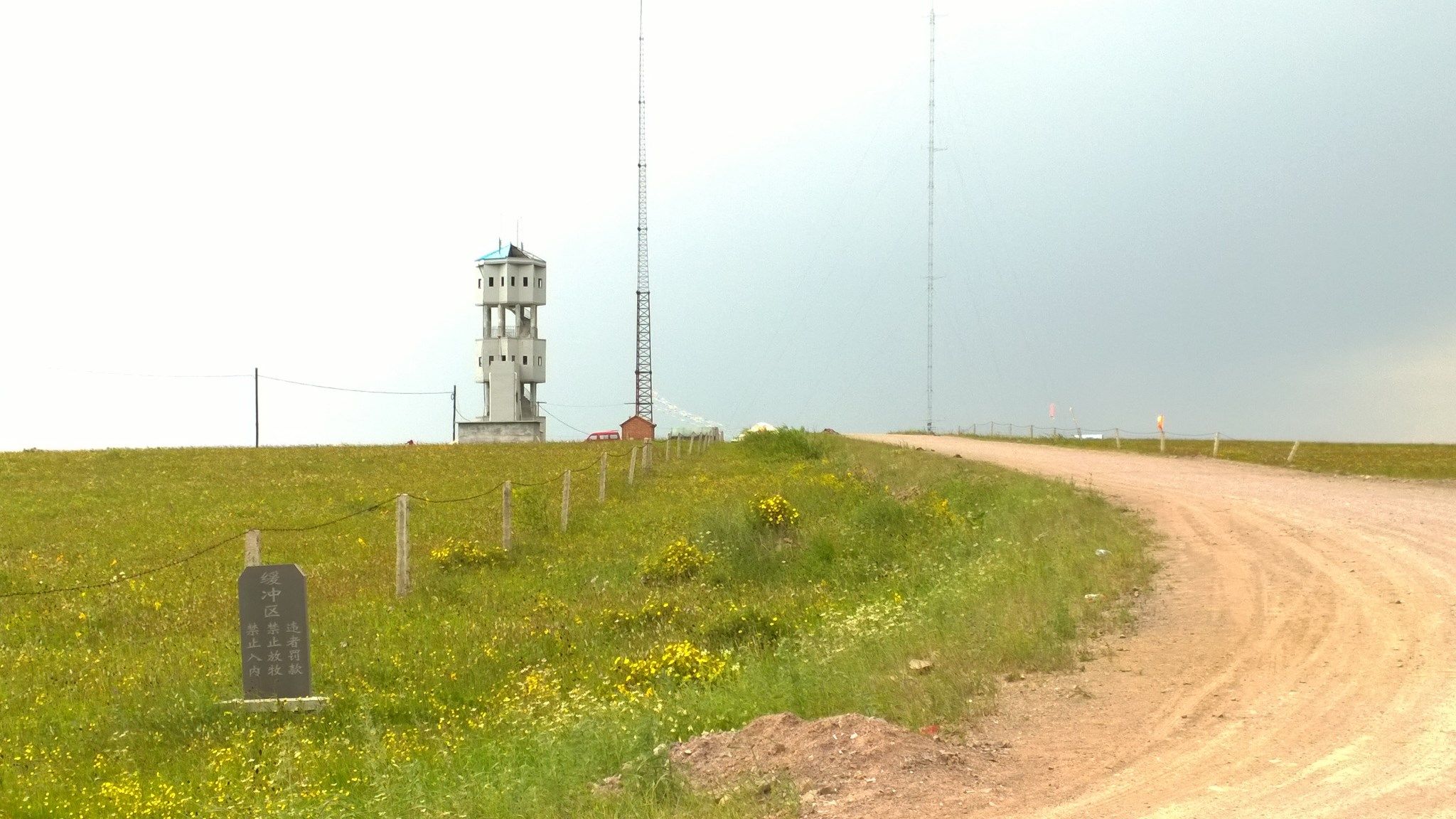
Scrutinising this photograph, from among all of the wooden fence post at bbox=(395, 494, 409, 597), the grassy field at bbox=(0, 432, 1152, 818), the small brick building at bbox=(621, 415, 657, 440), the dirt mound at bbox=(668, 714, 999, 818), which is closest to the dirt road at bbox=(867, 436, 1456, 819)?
the dirt mound at bbox=(668, 714, 999, 818)

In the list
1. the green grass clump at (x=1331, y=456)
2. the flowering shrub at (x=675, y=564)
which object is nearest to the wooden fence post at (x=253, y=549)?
the flowering shrub at (x=675, y=564)

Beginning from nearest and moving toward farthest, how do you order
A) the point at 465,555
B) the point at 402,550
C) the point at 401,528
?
the point at 401,528
the point at 402,550
the point at 465,555

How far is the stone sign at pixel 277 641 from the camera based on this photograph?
44.1 ft

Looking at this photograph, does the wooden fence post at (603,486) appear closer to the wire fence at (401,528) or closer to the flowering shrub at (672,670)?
the wire fence at (401,528)

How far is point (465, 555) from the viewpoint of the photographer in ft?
69.4

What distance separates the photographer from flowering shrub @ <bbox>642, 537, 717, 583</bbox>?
19.8 metres

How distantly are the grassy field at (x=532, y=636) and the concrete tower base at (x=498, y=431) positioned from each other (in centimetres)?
6145

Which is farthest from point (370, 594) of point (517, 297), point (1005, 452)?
point (517, 297)

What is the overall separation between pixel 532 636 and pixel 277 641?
3.39 metres

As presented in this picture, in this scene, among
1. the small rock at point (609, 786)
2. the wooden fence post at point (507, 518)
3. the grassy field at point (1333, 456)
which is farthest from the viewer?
the grassy field at point (1333, 456)

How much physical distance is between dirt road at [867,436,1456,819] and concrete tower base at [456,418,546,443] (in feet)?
254

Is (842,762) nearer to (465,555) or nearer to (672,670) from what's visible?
(672,670)

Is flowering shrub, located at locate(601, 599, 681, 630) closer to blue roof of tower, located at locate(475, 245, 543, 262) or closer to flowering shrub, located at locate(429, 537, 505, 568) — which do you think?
flowering shrub, located at locate(429, 537, 505, 568)

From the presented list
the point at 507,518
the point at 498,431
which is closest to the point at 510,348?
the point at 498,431
